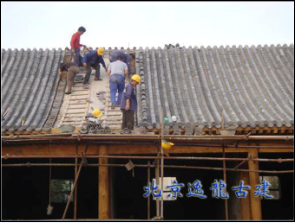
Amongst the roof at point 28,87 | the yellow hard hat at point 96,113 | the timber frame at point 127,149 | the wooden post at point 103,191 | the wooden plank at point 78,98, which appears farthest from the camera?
the wooden plank at point 78,98

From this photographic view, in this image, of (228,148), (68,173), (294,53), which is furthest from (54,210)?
(294,53)

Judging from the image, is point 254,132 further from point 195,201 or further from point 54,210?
point 54,210

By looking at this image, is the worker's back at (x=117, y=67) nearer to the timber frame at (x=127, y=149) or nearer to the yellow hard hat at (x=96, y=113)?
the yellow hard hat at (x=96, y=113)

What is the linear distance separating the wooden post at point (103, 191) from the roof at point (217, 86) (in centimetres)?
118

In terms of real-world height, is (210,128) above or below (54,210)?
above

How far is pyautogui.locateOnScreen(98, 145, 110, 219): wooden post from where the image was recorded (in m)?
10.3

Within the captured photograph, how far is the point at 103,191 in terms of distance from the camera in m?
10.4

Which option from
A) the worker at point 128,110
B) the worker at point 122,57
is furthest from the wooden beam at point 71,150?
the worker at point 122,57

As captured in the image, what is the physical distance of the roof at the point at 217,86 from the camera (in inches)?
430

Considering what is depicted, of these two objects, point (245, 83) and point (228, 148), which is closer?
point (228, 148)

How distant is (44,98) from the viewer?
492 inches

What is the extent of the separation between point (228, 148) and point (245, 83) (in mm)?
3021

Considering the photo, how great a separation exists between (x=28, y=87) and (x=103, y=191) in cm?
427

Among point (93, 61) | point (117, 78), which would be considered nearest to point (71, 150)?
point (117, 78)
